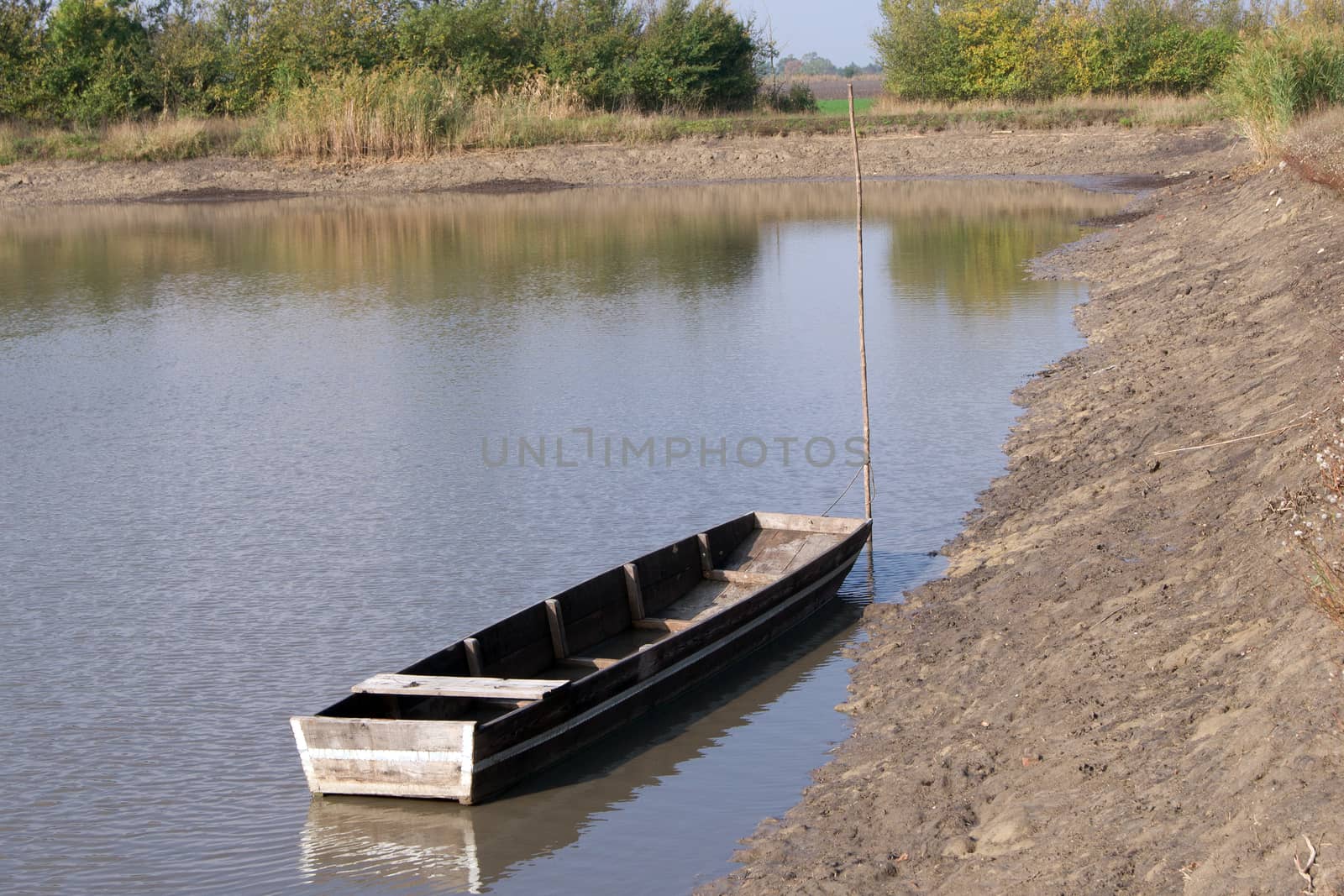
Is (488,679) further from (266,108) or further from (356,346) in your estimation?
(266,108)

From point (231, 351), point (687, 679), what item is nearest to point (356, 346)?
point (231, 351)

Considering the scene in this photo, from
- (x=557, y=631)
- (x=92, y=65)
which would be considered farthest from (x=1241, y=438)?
(x=92, y=65)

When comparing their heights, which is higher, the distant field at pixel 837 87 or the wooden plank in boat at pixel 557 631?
the distant field at pixel 837 87

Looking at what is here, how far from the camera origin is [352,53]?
2149 inches

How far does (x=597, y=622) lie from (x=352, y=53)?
1923 inches

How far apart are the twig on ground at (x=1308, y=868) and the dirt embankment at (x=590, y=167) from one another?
40843 millimetres

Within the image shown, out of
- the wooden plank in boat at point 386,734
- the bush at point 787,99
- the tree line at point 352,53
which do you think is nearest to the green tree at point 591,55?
the tree line at point 352,53

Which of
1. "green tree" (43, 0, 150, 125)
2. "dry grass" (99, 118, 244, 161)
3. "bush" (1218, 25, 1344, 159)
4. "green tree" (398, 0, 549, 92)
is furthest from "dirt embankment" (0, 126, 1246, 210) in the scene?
"bush" (1218, 25, 1344, 159)

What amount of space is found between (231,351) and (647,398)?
760 centimetres

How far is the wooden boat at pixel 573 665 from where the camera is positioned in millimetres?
7746

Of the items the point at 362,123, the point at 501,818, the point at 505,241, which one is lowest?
the point at 501,818

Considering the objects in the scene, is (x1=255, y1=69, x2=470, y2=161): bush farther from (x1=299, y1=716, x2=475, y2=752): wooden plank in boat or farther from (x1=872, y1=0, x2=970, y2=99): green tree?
(x1=299, y1=716, x2=475, y2=752): wooden plank in boat

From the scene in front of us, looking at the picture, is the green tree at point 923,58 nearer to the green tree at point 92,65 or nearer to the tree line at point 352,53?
the tree line at point 352,53

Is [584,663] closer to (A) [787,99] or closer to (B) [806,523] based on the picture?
(B) [806,523]
